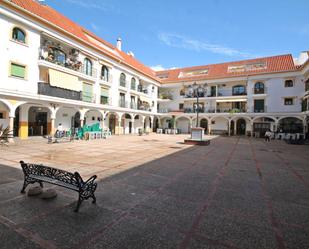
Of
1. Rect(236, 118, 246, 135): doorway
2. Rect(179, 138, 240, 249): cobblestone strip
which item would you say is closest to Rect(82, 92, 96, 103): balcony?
Rect(179, 138, 240, 249): cobblestone strip

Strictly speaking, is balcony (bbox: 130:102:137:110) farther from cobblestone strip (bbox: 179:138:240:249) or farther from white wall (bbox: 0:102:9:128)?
cobblestone strip (bbox: 179:138:240:249)

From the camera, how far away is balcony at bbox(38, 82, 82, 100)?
15.1 meters

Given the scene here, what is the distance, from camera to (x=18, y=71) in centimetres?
1398

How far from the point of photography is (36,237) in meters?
2.71

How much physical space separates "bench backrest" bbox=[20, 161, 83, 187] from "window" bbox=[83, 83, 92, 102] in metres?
16.1

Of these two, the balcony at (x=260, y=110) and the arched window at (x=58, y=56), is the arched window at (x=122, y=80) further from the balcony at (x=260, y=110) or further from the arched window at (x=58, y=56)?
the balcony at (x=260, y=110)

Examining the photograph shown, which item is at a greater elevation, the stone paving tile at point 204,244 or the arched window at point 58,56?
the arched window at point 58,56

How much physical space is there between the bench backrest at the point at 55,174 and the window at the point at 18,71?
41.9ft

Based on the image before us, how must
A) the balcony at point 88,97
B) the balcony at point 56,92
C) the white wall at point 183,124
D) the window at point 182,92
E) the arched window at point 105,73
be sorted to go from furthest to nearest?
1. the white wall at point 183,124
2. the window at point 182,92
3. the arched window at point 105,73
4. the balcony at point 88,97
5. the balcony at point 56,92

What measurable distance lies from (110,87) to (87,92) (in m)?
3.71

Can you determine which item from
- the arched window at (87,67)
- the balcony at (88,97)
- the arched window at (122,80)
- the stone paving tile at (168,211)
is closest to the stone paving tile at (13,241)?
the stone paving tile at (168,211)

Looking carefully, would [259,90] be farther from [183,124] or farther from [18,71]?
[18,71]

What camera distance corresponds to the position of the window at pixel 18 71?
13.7 m

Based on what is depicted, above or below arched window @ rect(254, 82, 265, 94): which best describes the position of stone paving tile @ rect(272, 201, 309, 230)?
below
